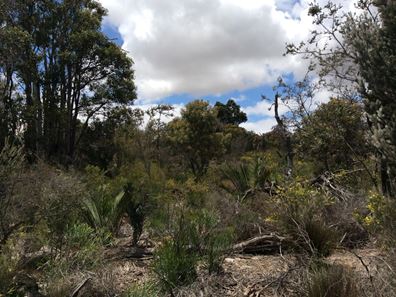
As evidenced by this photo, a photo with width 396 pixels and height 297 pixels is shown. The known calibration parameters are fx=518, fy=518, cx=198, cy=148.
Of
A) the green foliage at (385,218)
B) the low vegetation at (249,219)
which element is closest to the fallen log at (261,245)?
the low vegetation at (249,219)

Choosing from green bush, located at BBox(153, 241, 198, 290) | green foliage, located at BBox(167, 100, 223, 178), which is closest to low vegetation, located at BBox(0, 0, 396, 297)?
green bush, located at BBox(153, 241, 198, 290)

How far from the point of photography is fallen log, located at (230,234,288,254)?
305 inches

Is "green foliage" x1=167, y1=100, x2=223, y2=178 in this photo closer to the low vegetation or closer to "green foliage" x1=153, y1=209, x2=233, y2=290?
the low vegetation

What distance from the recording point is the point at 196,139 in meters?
27.3

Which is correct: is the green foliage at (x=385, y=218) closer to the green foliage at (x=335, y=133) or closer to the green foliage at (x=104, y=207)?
the green foliage at (x=104, y=207)

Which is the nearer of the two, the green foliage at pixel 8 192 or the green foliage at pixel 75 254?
the green foliage at pixel 75 254

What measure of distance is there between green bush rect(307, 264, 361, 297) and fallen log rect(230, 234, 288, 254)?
2217 mm

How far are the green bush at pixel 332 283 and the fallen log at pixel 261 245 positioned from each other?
7.27 ft

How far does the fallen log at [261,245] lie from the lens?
776 centimetres

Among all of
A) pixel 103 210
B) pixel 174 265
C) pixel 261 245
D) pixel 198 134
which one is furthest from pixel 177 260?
pixel 198 134

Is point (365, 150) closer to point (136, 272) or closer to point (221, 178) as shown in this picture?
point (221, 178)

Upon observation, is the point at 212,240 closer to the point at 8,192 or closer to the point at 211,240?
the point at 211,240

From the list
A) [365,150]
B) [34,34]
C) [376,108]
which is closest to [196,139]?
[34,34]

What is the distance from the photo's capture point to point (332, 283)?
5.30 meters
